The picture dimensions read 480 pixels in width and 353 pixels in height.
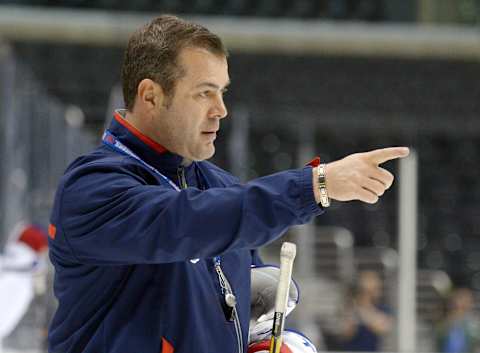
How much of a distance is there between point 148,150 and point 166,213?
232mm

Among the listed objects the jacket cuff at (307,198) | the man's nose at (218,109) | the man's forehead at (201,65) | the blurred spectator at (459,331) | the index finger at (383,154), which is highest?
the man's forehead at (201,65)

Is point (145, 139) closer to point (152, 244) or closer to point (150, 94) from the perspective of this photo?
point (150, 94)

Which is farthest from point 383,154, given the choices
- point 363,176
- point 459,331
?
point 459,331

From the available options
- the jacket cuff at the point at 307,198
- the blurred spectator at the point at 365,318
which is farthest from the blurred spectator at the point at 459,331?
the jacket cuff at the point at 307,198

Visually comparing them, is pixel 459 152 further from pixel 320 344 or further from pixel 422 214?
pixel 320 344

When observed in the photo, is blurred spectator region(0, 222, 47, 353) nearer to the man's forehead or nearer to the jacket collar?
the jacket collar

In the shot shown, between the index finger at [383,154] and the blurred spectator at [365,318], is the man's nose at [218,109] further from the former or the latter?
the blurred spectator at [365,318]

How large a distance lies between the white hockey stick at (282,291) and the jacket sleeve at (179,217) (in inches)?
6.9

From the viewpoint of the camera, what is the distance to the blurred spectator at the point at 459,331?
19.2 ft

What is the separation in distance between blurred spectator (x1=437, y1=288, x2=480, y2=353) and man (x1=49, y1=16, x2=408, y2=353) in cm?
435

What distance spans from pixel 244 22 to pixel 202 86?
270 inches

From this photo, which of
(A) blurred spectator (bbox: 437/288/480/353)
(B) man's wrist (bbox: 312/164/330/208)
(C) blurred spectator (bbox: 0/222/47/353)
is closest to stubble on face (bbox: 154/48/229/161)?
(B) man's wrist (bbox: 312/164/330/208)

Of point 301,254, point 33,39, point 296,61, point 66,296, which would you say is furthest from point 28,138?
point 66,296

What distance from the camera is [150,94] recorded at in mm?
1606
